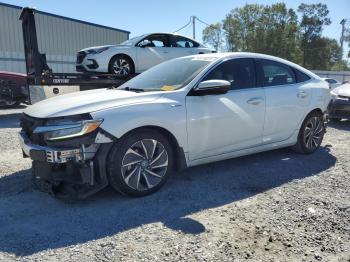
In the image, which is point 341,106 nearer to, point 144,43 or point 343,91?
point 343,91

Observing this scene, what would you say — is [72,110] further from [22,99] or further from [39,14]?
[39,14]

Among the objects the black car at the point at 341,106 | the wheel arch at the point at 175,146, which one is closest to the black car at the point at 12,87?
the wheel arch at the point at 175,146

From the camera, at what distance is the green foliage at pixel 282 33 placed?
62.2m

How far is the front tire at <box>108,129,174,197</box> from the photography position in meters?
4.11

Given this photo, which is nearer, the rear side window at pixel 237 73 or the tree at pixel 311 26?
the rear side window at pixel 237 73

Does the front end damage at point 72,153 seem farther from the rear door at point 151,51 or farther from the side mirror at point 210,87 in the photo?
the rear door at point 151,51

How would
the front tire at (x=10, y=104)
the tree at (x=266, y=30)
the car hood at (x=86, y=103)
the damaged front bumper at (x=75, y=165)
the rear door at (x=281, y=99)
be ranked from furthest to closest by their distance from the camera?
1. the tree at (x=266, y=30)
2. the front tire at (x=10, y=104)
3. the rear door at (x=281, y=99)
4. the car hood at (x=86, y=103)
5. the damaged front bumper at (x=75, y=165)

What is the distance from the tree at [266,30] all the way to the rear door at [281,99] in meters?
58.1

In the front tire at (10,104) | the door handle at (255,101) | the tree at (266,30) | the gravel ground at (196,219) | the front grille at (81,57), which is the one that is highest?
the tree at (266,30)

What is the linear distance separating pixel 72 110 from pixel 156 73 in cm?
175

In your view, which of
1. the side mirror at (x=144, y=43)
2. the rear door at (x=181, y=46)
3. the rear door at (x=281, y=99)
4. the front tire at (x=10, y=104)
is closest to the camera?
the rear door at (x=281, y=99)

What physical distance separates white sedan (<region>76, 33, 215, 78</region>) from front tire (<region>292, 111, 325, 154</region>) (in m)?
5.85

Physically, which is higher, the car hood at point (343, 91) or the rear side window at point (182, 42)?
the rear side window at point (182, 42)

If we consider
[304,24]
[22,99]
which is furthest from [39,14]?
[304,24]
